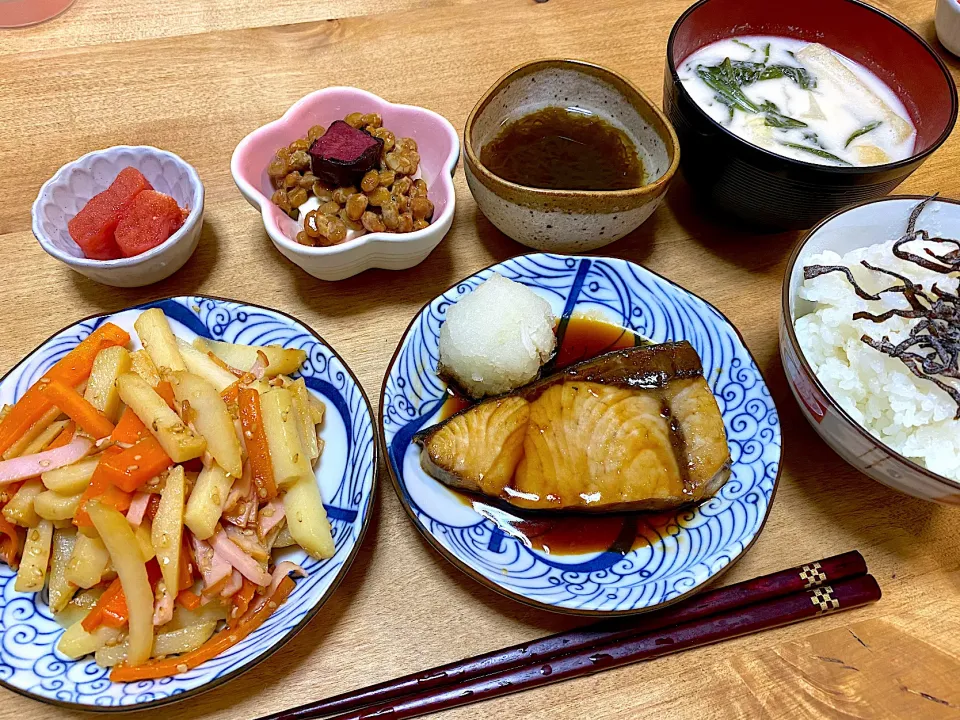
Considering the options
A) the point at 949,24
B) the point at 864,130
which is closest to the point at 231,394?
the point at 864,130

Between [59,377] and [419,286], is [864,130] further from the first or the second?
[59,377]

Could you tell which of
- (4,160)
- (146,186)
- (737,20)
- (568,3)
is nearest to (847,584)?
(737,20)

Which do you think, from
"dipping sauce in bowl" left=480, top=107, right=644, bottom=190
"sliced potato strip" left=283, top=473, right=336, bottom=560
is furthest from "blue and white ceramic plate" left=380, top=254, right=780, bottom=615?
"dipping sauce in bowl" left=480, top=107, right=644, bottom=190

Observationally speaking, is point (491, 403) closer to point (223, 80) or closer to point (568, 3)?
point (223, 80)

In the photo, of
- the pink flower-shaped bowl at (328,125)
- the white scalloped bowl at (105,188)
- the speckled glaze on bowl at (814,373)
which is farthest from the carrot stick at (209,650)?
the speckled glaze on bowl at (814,373)

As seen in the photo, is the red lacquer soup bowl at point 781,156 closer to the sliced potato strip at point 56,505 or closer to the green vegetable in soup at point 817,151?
the green vegetable in soup at point 817,151

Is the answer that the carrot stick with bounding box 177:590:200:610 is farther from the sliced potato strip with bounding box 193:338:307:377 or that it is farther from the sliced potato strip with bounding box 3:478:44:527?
the sliced potato strip with bounding box 193:338:307:377

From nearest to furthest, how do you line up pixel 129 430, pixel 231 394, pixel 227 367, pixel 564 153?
pixel 129 430
pixel 231 394
pixel 227 367
pixel 564 153
